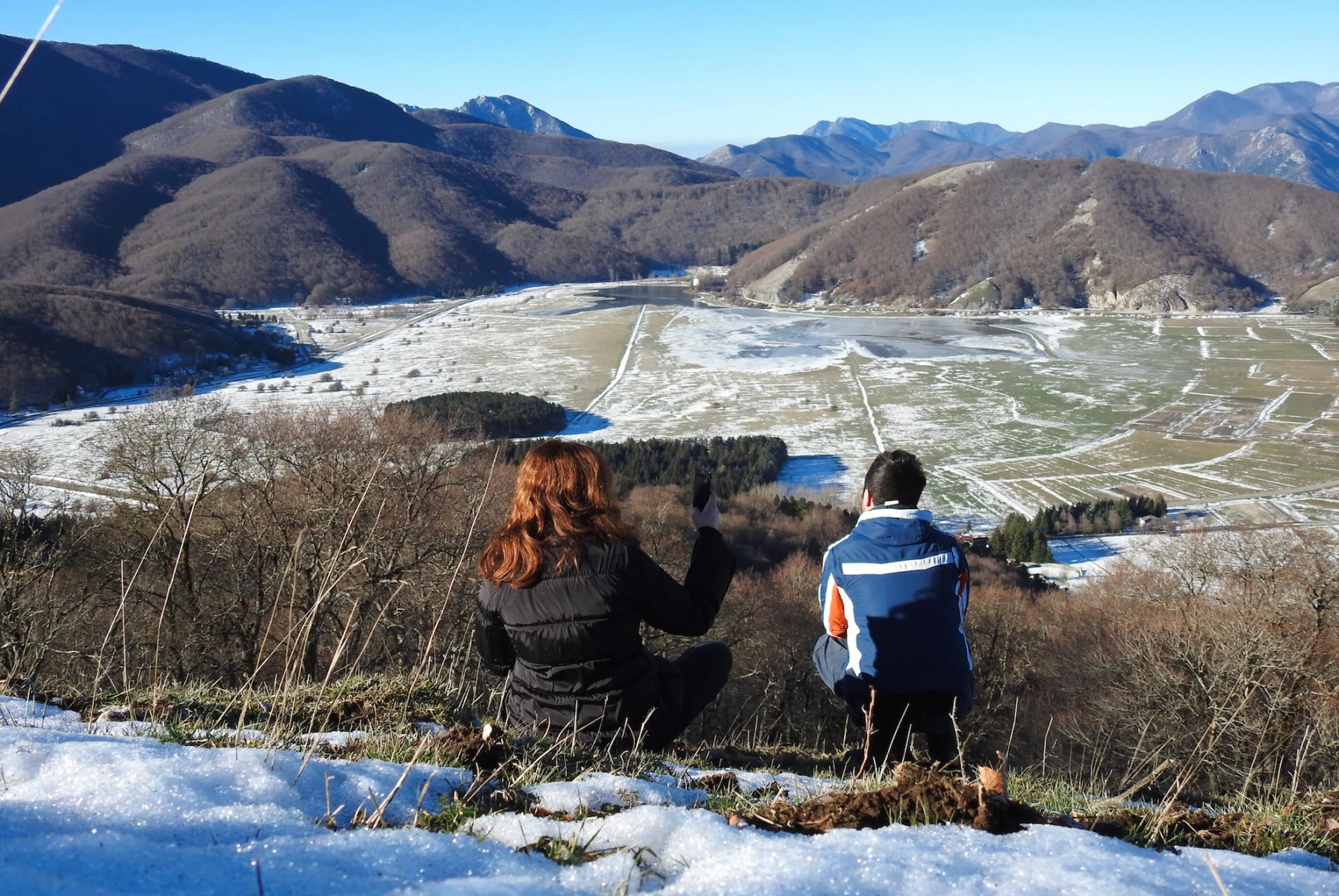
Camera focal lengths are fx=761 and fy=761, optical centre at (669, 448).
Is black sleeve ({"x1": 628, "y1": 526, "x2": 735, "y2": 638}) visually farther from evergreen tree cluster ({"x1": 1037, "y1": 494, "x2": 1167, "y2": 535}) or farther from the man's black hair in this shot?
evergreen tree cluster ({"x1": 1037, "y1": 494, "x2": 1167, "y2": 535})

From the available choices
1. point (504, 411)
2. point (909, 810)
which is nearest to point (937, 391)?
point (504, 411)

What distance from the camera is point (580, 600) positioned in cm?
287

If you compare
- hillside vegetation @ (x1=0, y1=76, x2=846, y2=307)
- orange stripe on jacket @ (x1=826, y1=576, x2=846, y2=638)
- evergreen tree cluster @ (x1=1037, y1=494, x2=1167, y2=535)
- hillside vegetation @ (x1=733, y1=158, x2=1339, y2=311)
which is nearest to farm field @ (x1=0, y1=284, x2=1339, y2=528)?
evergreen tree cluster @ (x1=1037, y1=494, x2=1167, y2=535)

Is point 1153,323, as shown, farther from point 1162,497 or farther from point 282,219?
point 282,219

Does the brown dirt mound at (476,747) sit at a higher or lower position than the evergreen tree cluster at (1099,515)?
higher

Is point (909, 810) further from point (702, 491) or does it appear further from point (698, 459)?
point (698, 459)

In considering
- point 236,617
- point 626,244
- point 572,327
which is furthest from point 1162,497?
point 626,244

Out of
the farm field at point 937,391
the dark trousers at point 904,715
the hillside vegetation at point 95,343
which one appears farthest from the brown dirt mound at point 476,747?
the hillside vegetation at point 95,343

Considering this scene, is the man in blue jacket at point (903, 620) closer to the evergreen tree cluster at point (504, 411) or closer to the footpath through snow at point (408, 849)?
the footpath through snow at point (408, 849)

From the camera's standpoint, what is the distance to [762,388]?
2325 inches

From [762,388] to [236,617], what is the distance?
49.8 meters

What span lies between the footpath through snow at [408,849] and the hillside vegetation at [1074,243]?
382 ft

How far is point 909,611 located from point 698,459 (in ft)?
117

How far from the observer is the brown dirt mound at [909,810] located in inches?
75.4
